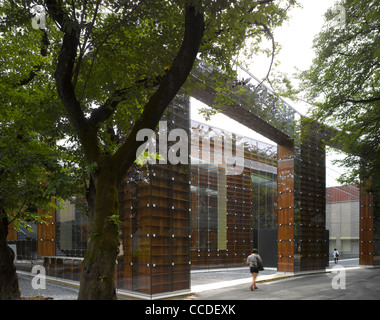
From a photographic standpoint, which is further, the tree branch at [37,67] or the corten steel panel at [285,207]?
the corten steel panel at [285,207]

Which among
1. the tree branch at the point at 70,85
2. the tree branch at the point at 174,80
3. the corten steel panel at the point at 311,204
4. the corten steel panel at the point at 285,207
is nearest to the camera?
the tree branch at the point at 174,80

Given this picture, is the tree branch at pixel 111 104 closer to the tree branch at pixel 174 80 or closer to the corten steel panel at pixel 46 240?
the tree branch at pixel 174 80

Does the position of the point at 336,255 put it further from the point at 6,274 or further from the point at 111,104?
the point at 111,104

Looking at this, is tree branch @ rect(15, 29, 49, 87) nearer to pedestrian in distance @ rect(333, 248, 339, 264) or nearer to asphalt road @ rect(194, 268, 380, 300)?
asphalt road @ rect(194, 268, 380, 300)

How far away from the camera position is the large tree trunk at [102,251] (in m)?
6.25

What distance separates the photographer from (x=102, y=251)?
634 centimetres

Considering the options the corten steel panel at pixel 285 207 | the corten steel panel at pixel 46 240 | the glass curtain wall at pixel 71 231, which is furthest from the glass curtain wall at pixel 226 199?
the corten steel panel at pixel 46 240

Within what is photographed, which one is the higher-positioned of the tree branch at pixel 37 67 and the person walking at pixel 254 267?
the tree branch at pixel 37 67

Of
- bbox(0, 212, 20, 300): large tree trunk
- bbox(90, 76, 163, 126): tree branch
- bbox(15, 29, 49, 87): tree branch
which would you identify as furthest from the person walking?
bbox(15, 29, 49, 87): tree branch

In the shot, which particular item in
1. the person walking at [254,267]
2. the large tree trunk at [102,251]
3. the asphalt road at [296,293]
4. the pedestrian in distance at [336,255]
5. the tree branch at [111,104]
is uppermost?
the tree branch at [111,104]

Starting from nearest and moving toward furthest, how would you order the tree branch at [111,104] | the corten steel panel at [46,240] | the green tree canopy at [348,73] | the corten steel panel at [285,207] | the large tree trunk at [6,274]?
the tree branch at [111,104], the large tree trunk at [6,274], the green tree canopy at [348,73], the corten steel panel at [285,207], the corten steel panel at [46,240]

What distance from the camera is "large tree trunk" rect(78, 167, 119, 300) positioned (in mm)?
6254

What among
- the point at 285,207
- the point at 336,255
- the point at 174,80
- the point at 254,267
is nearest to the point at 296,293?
the point at 254,267

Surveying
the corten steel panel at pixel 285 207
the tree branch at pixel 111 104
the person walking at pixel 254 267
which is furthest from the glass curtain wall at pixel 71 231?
the tree branch at pixel 111 104
